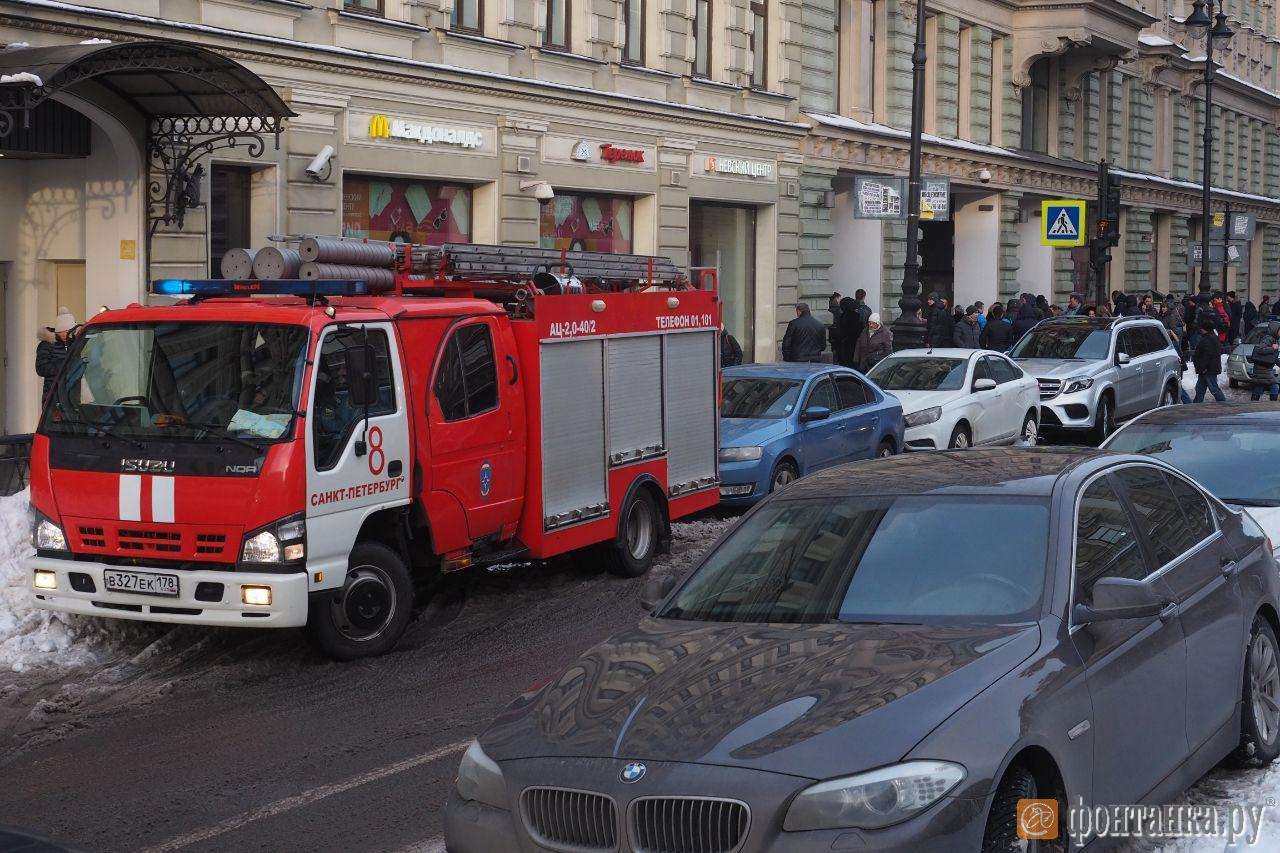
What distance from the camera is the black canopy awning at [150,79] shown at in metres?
14.9

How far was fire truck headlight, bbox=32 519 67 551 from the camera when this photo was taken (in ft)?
31.3

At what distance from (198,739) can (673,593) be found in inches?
127

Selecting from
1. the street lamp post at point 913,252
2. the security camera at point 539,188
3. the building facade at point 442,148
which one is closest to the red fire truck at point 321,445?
the building facade at point 442,148

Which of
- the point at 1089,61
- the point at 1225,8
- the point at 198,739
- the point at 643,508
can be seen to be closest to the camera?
the point at 198,739

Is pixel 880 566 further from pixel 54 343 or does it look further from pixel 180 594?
pixel 54 343

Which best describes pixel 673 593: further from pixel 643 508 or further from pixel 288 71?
pixel 288 71

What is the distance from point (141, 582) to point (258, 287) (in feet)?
7.04

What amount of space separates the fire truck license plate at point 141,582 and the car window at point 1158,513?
213 inches

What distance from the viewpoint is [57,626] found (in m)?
10.2

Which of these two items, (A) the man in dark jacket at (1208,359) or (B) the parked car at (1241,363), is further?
(B) the parked car at (1241,363)

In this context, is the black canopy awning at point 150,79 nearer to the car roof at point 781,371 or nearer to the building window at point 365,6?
the building window at point 365,6

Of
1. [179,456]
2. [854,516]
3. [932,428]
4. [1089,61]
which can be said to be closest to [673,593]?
[854,516]

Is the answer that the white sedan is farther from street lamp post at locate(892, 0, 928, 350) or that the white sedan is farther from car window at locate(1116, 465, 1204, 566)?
car window at locate(1116, 465, 1204, 566)

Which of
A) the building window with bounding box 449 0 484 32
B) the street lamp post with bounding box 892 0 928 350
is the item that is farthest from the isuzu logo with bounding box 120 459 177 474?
the street lamp post with bounding box 892 0 928 350
